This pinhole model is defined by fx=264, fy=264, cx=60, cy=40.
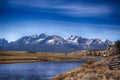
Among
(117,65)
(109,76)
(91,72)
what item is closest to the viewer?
(109,76)

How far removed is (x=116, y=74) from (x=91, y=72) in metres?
2.92

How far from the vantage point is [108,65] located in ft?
107

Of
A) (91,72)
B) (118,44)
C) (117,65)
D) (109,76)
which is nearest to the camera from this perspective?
(109,76)

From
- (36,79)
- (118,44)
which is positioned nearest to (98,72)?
(36,79)

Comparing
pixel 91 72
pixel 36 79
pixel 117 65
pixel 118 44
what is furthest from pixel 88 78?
pixel 118 44

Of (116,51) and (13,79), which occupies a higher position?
(116,51)

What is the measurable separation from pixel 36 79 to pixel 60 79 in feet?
51.2

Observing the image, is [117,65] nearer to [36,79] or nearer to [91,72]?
[91,72]

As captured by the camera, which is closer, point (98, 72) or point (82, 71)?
point (98, 72)

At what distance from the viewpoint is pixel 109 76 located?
26.5 m

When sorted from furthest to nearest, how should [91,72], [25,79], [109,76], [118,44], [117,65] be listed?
[118,44] → [25,79] → [117,65] → [91,72] → [109,76]

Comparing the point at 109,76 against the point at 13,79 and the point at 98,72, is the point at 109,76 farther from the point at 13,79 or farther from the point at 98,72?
the point at 13,79

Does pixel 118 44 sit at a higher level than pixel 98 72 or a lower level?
higher

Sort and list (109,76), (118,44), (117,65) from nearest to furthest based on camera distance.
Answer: (109,76), (117,65), (118,44)
